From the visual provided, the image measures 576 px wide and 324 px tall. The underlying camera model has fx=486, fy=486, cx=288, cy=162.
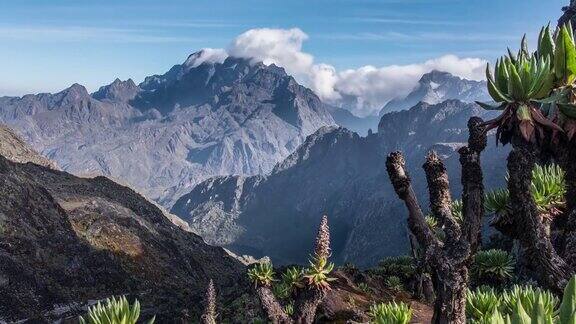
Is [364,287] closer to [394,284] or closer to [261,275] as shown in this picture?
[394,284]

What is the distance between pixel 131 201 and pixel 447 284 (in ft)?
404

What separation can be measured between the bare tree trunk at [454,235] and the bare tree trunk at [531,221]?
2.00 ft

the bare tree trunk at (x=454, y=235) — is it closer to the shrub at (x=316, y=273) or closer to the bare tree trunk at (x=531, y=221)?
the bare tree trunk at (x=531, y=221)

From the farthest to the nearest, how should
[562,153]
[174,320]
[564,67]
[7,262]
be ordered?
[7,262] < [174,320] < [562,153] < [564,67]

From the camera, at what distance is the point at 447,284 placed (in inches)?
318

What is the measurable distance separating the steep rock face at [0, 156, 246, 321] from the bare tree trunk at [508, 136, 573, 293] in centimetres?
4421

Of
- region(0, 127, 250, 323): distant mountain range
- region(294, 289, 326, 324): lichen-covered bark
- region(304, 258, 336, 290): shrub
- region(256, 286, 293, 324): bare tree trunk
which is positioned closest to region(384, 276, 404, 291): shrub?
region(0, 127, 250, 323): distant mountain range

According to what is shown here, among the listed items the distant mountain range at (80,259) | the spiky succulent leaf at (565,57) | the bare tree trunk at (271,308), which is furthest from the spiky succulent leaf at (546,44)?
the distant mountain range at (80,259)

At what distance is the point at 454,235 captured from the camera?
8.38 metres

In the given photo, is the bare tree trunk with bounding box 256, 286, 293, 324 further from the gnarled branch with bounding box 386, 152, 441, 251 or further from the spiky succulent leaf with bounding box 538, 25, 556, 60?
the spiky succulent leaf with bounding box 538, 25, 556, 60

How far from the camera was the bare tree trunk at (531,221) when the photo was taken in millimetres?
8266

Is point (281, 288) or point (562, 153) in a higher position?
point (562, 153)

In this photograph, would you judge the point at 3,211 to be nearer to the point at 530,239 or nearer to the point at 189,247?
the point at 189,247

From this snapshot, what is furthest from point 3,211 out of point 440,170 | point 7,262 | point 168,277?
point 440,170
